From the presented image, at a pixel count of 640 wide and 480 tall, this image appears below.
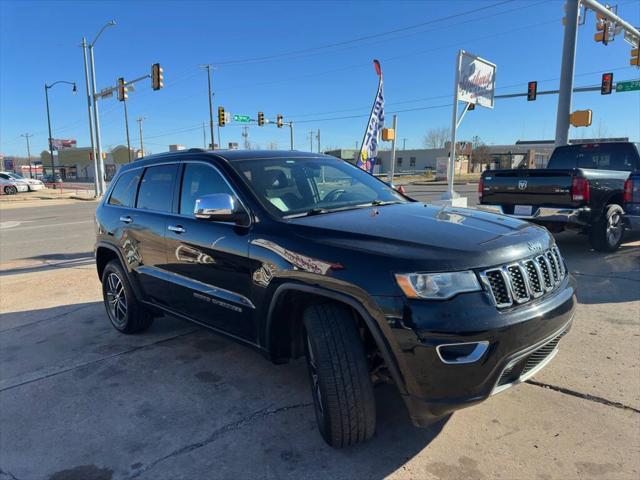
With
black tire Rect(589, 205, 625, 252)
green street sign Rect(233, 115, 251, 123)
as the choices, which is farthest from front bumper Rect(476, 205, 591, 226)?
green street sign Rect(233, 115, 251, 123)

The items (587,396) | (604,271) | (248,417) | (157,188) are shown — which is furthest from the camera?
(604,271)

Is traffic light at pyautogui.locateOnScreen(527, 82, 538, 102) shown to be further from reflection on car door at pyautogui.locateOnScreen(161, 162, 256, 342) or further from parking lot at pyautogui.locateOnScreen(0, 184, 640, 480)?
reflection on car door at pyautogui.locateOnScreen(161, 162, 256, 342)

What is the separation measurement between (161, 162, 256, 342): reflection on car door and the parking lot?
1.81 feet

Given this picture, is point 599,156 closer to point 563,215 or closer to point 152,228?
point 563,215

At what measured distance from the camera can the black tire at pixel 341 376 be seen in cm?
251

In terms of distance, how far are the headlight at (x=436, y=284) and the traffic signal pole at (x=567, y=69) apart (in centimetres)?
1328

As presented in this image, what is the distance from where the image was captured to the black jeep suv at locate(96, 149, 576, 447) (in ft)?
7.54

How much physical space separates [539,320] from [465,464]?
89 centimetres

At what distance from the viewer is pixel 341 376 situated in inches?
98.8

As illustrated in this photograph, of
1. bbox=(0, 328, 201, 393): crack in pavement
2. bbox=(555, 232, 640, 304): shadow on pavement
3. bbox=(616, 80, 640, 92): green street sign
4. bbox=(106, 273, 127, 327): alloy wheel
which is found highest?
bbox=(616, 80, 640, 92): green street sign

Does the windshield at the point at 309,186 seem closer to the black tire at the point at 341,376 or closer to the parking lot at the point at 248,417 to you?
the black tire at the point at 341,376

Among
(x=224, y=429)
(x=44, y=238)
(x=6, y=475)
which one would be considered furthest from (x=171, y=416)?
(x=44, y=238)

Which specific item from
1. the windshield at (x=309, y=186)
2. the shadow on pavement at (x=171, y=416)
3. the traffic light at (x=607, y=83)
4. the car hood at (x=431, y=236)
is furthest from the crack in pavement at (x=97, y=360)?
the traffic light at (x=607, y=83)

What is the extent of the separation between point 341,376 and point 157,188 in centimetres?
265
